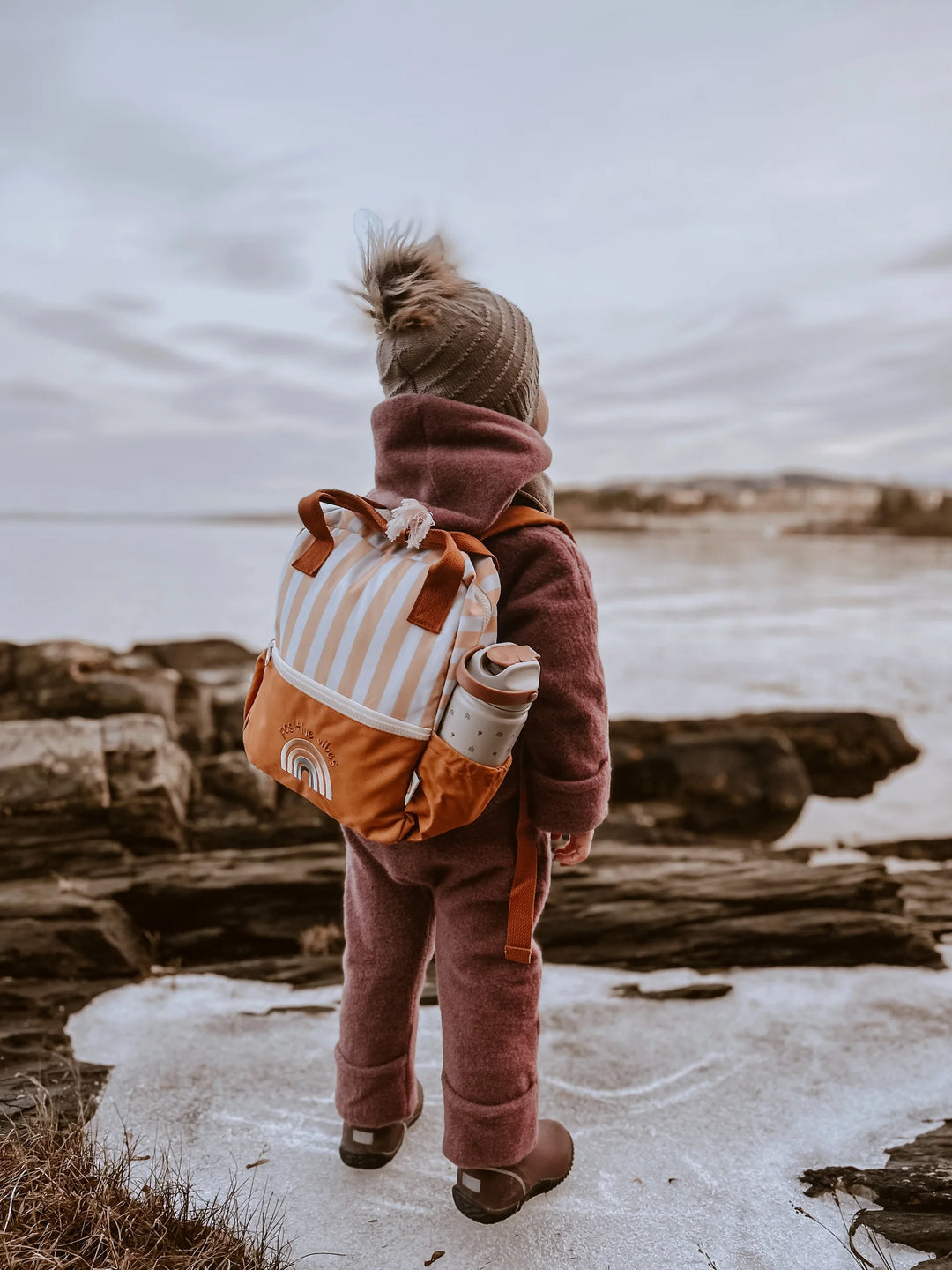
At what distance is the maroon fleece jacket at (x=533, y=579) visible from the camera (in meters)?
1.76

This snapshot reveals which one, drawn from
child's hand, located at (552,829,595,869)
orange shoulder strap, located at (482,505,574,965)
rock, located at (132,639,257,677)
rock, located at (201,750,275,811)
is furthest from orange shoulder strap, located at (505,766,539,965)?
rock, located at (132,639,257,677)

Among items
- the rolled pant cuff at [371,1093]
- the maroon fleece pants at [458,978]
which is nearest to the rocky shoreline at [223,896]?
the rolled pant cuff at [371,1093]

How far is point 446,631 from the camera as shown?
1.67 meters

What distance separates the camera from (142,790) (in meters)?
3.66

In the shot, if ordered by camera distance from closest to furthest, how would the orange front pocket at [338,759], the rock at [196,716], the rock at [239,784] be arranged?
the orange front pocket at [338,759], the rock at [239,784], the rock at [196,716]

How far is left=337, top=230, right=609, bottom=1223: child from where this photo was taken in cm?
178

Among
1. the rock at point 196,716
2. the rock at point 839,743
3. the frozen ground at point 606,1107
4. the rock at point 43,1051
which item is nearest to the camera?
the frozen ground at point 606,1107

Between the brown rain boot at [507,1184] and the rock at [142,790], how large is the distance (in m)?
2.05

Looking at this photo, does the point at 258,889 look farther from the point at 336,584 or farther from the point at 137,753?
the point at 336,584

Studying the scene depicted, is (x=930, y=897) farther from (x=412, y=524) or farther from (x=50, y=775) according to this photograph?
→ (x=50, y=775)

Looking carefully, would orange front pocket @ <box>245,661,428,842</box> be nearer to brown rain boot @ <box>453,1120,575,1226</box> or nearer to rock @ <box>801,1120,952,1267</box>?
brown rain boot @ <box>453,1120,575,1226</box>

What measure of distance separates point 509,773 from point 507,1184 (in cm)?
87

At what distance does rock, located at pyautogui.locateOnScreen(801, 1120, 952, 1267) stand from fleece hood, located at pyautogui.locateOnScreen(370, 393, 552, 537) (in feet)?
5.45

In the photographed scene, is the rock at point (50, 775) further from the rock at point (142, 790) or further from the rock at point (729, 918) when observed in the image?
the rock at point (729, 918)
